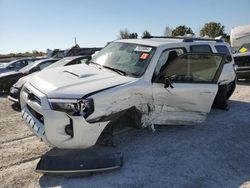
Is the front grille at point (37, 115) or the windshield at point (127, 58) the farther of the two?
the windshield at point (127, 58)

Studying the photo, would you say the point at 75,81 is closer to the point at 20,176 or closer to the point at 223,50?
the point at 20,176

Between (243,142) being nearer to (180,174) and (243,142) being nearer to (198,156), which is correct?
(198,156)

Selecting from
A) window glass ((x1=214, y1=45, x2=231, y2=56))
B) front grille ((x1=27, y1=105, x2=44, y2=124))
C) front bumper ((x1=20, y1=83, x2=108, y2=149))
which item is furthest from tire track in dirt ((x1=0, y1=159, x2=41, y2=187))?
window glass ((x1=214, y1=45, x2=231, y2=56))

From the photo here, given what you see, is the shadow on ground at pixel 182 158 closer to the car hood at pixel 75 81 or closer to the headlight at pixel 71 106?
the headlight at pixel 71 106

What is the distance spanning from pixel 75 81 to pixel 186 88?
2023mm

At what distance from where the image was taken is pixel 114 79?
17.0 ft

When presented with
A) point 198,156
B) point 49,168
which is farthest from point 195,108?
point 49,168

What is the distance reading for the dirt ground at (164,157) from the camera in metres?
4.32

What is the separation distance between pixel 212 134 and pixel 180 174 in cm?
197

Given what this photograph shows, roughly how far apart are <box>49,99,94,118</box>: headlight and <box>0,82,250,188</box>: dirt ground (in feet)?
2.88

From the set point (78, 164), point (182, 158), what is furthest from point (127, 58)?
point (78, 164)

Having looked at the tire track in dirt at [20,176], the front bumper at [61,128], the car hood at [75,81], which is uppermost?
the car hood at [75,81]

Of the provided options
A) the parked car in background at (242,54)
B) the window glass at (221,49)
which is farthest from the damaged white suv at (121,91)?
the parked car in background at (242,54)

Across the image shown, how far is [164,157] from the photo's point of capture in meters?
5.09
